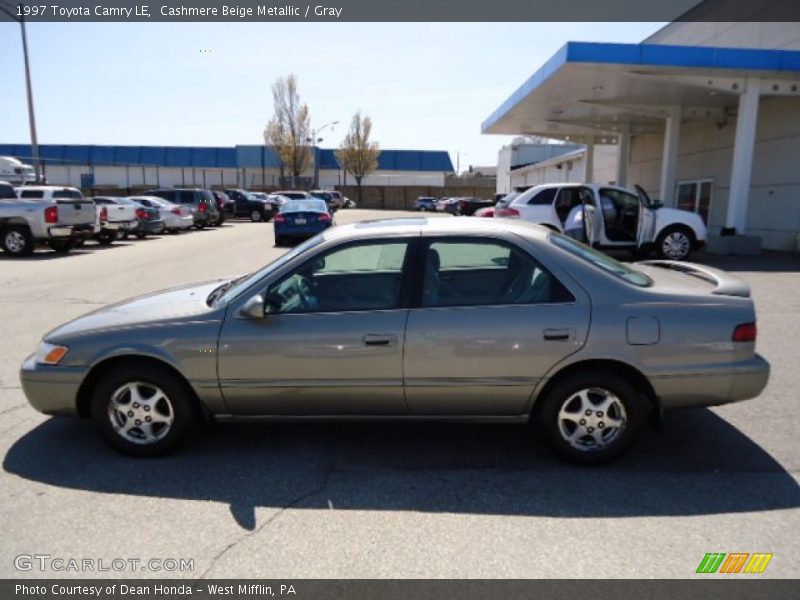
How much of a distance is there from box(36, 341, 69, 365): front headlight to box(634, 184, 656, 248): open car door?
11693mm

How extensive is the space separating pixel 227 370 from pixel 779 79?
58.2 feet

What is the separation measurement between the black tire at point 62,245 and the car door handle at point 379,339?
15274 millimetres

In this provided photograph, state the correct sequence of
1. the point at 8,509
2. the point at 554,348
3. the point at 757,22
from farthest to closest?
the point at 757,22, the point at 554,348, the point at 8,509

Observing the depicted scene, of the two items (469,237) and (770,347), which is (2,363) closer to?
(469,237)

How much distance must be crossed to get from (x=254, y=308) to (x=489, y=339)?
4.84ft

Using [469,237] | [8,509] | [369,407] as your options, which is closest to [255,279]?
[369,407]

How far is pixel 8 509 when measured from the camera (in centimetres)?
318

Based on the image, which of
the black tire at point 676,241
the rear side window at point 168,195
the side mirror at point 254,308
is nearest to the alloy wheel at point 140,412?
the side mirror at point 254,308

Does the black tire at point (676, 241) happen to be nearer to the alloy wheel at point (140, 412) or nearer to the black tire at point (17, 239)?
the alloy wheel at point (140, 412)

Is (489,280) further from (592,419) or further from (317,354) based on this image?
(317,354)

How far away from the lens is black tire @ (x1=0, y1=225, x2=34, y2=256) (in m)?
14.9

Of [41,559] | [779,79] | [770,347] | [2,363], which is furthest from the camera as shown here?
[779,79]

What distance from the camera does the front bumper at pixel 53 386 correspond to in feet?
12.2

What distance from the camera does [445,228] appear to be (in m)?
3.82
